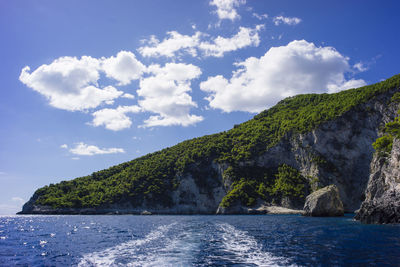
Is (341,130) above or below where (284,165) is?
above

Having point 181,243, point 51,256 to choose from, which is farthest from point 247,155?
point 51,256

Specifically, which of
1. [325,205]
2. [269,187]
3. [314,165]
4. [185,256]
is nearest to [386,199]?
[325,205]

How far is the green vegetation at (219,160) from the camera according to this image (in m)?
102

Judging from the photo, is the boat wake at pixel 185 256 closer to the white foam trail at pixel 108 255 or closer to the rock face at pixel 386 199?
the white foam trail at pixel 108 255

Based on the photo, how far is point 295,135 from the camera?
10875 cm

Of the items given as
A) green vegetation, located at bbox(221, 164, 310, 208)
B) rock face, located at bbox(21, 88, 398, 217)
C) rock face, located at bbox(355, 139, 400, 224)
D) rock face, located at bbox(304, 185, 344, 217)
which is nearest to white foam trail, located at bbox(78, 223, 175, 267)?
rock face, located at bbox(355, 139, 400, 224)

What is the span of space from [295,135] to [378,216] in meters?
72.6

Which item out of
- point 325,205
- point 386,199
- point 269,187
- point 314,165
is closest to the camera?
point 386,199

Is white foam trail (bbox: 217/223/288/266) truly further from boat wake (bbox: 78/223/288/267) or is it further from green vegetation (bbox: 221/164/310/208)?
green vegetation (bbox: 221/164/310/208)

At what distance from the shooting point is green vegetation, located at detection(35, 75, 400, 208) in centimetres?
10150

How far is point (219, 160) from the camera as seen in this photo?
120 metres

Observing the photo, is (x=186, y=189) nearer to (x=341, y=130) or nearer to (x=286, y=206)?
(x=286, y=206)

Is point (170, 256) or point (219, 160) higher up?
point (219, 160)

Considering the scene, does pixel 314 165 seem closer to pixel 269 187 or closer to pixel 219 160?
pixel 269 187
